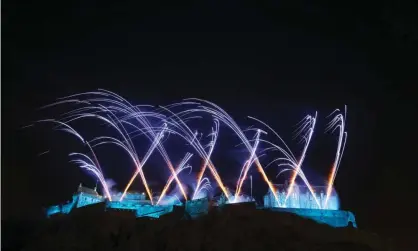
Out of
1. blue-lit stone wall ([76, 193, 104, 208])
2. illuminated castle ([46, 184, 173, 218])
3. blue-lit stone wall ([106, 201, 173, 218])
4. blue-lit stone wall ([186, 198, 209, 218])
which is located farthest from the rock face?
blue-lit stone wall ([76, 193, 104, 208])

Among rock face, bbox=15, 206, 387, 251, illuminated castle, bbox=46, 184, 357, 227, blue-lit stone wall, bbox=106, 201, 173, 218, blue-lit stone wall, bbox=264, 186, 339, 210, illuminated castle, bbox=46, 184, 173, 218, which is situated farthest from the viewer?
blue-lit stone wall, bbox=264, 186, 339, 210

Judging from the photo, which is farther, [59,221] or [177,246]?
[59,221]

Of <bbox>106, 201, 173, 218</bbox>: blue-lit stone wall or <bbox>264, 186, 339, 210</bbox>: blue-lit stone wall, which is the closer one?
<bbox>106, 201, 173, 218</bbox>: blue-lit stone wall

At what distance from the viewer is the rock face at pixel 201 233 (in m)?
34.3

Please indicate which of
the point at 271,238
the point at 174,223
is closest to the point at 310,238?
the point at 271,238

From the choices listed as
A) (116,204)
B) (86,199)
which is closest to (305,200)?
(116,204)

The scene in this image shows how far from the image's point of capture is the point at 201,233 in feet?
117

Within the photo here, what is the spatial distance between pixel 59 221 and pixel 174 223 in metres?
12.3

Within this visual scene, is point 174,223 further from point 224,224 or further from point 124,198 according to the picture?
point 124,198

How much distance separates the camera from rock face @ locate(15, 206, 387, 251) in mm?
34281

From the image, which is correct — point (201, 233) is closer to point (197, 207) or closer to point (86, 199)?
point (197, 207)

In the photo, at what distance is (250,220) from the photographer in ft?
123

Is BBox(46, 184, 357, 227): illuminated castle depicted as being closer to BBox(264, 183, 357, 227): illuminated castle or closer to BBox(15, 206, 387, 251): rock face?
BBox(264, 183, 357, 227): illuminated castle

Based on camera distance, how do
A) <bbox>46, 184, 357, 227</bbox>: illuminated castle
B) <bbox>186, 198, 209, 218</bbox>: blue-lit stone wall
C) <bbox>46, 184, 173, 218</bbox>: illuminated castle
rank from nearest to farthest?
<bbox>186, 198, 209, 218</bbox>: blue-lit stone wall, <bbox>46, 184, 357, 227</bbox>: illuminated castle, <bbox>46, 184, 173, 218</bbox>: illuminated castle
